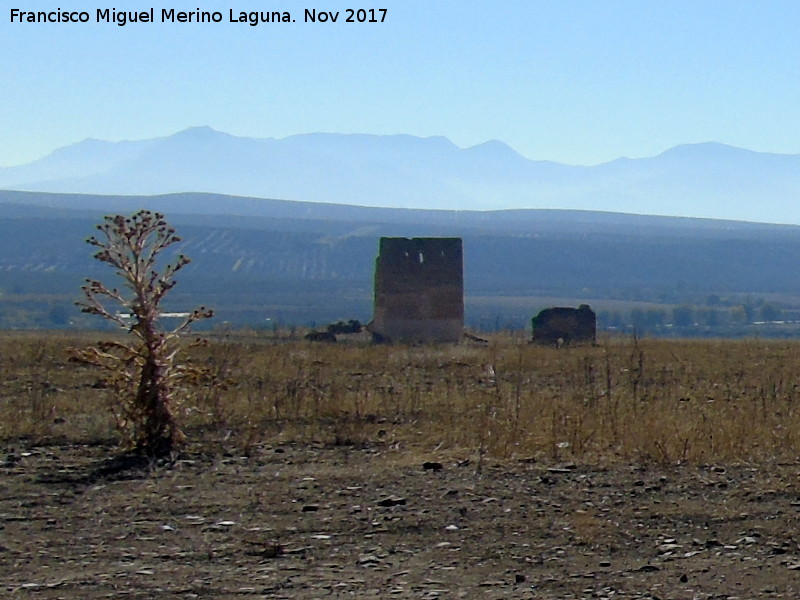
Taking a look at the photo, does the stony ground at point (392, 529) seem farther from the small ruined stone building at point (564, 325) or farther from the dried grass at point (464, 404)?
the small ruined stone building at point (564, 325)

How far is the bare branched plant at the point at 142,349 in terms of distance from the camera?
7.80 metres

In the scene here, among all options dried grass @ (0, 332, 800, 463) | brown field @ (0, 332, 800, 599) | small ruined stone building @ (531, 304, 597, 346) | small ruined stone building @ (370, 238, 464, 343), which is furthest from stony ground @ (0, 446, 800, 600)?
small ruined stone building @ (531, 304, 597, 346)

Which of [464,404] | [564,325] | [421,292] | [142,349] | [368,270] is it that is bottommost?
[368,270]

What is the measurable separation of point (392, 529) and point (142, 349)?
8.41 ft

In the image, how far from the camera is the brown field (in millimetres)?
5262

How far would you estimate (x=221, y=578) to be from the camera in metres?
5.23

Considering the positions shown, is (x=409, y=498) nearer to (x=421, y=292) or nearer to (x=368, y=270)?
(x=421, y=292)

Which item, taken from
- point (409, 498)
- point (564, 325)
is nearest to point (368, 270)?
point (564, 325)

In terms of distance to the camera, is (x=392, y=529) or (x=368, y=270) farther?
(x=368, y=270)

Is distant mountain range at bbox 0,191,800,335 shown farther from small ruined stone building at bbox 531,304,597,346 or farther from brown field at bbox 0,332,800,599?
brown field at bbox 0,332,800,599

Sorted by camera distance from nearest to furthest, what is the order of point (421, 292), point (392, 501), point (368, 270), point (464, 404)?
1. point (392, 501)
2. point (464, 404)
3. point (421, 292)
4. point (368, 270)

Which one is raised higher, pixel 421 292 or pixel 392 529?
pixel 421 292

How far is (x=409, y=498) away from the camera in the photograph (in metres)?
6.55

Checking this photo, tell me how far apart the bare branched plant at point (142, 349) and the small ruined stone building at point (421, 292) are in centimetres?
1348
